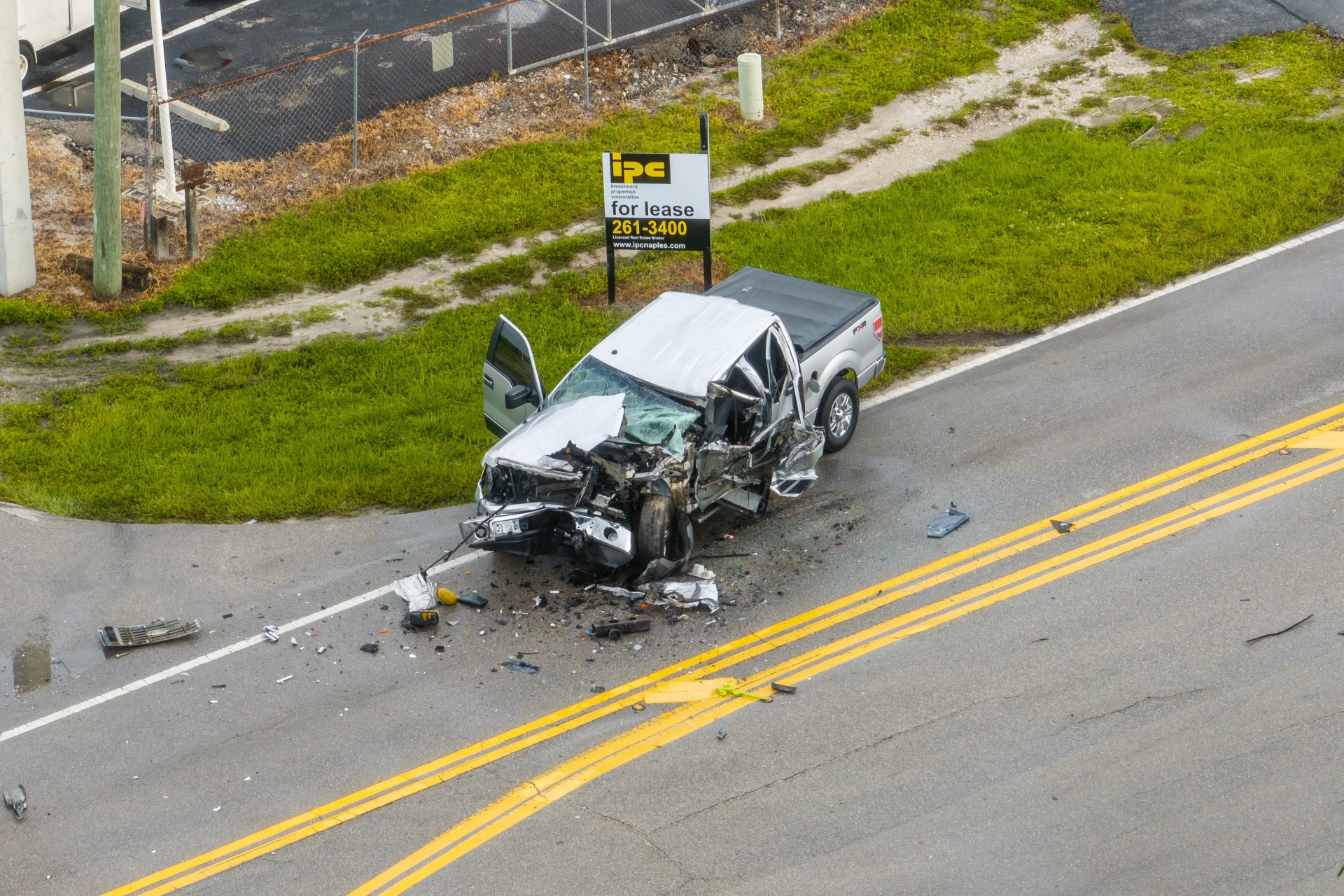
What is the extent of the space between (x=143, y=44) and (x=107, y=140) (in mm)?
6594

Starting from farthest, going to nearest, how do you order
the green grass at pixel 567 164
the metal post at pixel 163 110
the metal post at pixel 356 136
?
the metal post at pixel 356 136 → the metal post at pixel 163 110 → the green grass at pixel 567 164

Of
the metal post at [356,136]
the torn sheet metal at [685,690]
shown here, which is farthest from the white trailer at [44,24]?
Result: the torn sheet metal at [685,690]

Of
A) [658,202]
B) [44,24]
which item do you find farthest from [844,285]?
[44,24]

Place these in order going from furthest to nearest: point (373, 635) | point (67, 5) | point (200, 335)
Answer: point (67, 5) → point (200, 335) → point (373, 635)

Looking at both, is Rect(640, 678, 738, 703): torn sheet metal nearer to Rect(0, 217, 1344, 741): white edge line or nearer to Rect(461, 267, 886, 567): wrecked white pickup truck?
Rect(461, 267, 886, 567): wrecked white pickup truck

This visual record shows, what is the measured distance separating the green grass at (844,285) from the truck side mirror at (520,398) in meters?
1.31

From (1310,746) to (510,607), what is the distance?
596cm

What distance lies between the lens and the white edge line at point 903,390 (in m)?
10.2

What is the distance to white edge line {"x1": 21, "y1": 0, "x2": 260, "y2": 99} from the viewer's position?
772 inches

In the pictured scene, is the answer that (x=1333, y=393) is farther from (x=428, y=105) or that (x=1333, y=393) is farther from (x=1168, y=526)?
(x=428, y=105)

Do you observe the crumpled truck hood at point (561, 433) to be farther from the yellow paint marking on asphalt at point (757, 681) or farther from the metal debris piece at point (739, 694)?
the yellow paint marking on asphalt at point (757, 681)

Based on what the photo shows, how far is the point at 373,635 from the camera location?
35.3ft

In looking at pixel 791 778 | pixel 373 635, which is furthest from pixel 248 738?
pixel 791 778

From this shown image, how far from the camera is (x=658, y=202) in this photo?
15.1 meters
